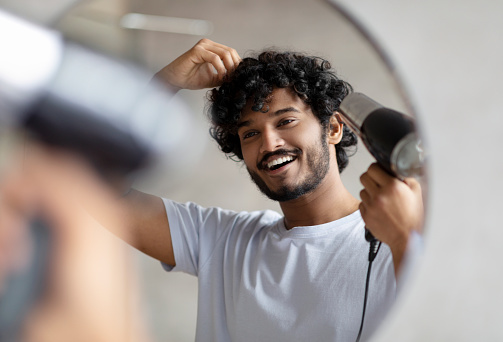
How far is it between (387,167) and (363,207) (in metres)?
0.07

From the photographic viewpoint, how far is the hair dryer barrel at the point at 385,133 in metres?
0.69

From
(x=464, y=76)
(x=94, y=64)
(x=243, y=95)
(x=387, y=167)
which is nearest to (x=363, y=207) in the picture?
(x=387, y=167)

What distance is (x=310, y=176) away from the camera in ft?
2.35

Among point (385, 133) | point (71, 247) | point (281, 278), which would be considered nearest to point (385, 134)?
point (385, 133)

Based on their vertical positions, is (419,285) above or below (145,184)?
below

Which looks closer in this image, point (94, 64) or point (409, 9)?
point (94, 64)

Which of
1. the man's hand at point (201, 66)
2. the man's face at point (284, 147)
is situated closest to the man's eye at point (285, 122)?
the man's face at point (284, 147)

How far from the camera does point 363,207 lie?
2.27 ft

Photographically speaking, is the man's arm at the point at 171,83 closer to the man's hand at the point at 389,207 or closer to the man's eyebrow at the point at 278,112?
the man's eyebrow at the point at 278,112

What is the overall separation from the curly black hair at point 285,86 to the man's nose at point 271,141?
35 mm

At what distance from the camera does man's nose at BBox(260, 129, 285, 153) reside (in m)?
0.70

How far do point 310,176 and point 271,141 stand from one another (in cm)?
8

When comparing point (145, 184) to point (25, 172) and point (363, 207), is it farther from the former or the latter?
point (363, 207)

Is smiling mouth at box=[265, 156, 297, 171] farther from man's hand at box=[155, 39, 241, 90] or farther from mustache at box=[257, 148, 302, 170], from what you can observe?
man's hand at box=[155, 39, 241, 90]
